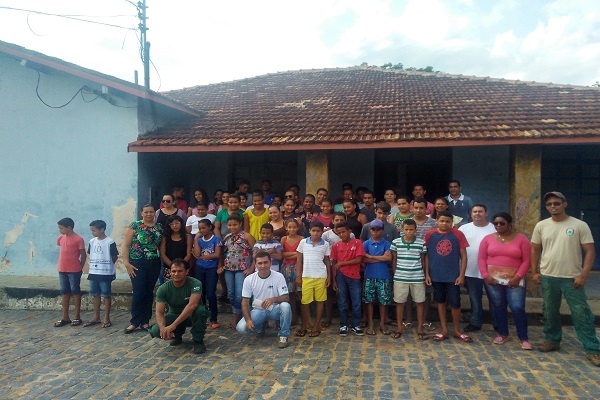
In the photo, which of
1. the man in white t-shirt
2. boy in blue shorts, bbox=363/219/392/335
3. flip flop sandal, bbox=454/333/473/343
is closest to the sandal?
boy in blue shorts, bbox=363/219/392/335

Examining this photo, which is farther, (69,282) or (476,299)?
(69,282)

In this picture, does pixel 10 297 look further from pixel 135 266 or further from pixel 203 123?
pixel 203 123

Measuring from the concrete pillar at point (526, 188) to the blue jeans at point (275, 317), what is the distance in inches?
156

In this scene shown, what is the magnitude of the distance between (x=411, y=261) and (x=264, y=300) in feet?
5.86

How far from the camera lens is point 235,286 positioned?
5.50 metres

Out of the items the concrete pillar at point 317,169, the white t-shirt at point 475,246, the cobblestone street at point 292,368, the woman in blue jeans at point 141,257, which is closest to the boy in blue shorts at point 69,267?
the cobblestone street at point 292,368

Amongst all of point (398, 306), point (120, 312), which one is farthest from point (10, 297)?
point (398, 306)

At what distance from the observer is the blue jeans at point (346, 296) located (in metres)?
5.23

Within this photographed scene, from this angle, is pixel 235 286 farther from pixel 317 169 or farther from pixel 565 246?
pixel 565 246

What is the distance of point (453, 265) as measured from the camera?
16.1ft

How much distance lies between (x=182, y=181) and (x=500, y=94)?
709 centimetres

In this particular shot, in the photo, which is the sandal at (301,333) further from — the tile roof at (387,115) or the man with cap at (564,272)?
the tile roof at (387,115)

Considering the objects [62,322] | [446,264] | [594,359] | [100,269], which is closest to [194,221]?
[100,269]

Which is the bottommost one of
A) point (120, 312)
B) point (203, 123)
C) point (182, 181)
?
point (120, 312)
